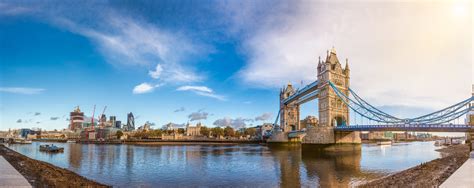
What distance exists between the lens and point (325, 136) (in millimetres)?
53500

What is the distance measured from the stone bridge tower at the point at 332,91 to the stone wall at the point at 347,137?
2777mm

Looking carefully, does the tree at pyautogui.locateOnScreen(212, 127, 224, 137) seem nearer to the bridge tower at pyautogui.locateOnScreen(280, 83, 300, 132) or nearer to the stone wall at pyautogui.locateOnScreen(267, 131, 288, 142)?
the bridge tower at pyautogui.locateOnScreen(280, 83, 300, 132)

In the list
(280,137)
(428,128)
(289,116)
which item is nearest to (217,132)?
(289,116)

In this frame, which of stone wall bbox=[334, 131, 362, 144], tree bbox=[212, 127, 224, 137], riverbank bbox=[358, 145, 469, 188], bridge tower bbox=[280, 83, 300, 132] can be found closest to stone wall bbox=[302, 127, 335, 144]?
stone wall bbox=[334, 131, 362, 144]

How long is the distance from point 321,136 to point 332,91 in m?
10.7

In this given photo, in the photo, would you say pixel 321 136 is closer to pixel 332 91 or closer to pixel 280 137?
pixel 332 91

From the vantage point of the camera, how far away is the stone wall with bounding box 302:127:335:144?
2095 inches

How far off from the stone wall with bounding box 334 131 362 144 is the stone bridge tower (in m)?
2.78

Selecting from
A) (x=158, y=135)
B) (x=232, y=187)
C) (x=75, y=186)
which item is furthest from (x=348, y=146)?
(x=158, y=135)

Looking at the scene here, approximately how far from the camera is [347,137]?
5594 cm

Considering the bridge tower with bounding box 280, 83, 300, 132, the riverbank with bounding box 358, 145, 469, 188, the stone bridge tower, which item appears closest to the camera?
the riverbank with bounding box 358, 145, 469, 188

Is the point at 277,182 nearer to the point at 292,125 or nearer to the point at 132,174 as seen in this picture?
the point at 132,174

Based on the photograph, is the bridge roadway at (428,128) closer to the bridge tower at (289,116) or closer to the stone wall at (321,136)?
the stone wall at (321,136)

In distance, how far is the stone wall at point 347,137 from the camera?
179 ft
